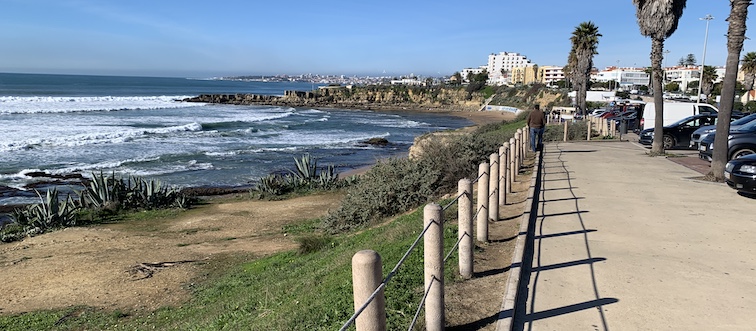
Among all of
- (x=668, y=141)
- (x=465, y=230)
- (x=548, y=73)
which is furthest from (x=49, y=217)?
(x=548, y=73)

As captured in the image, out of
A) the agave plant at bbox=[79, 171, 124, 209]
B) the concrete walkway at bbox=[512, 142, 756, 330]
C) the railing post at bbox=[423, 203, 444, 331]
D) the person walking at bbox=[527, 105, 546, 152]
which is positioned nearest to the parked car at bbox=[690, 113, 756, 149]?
the person walking at bbox=[527, 105, 546, 152]

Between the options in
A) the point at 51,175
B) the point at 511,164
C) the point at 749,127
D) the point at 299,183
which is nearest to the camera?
the point at 511,164

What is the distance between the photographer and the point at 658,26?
19.2m

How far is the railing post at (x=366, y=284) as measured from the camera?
10.3ft

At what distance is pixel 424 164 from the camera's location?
530 inches

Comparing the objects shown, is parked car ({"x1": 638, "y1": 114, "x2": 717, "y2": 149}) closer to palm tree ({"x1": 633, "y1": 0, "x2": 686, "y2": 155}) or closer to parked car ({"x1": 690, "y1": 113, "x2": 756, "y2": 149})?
parked car ({"x1": 690, "y1": 113, "x2": 756, "y2": 149})

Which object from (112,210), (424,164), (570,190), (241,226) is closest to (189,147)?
(112,210)

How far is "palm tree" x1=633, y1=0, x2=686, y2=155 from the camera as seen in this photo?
18.6 m

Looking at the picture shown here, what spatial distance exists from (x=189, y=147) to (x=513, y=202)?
30.1 metres

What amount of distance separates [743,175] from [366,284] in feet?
32.4

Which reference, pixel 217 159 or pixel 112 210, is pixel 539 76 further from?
pixel 112 210

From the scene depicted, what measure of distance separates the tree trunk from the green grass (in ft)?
38.8

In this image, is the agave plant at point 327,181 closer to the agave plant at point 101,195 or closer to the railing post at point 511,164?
the agave plant at point 101,195

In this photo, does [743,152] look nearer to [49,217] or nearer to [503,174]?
[503,174]
